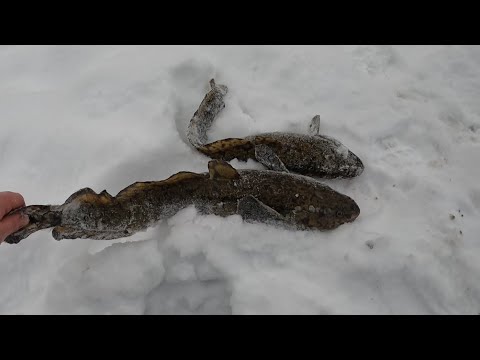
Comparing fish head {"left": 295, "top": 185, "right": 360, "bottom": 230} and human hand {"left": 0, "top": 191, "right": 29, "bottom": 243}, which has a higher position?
human hand {"left": 0, "top": 191, "right": 29, "bottom": 243}

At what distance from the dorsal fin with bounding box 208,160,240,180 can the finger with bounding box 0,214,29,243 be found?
6.01 feet

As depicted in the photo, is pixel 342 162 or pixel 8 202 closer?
pixel 8 202

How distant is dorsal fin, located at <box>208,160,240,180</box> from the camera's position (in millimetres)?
4234

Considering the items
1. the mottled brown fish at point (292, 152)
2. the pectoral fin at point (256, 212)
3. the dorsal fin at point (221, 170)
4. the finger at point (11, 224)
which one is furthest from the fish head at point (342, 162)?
the finger at point (11, 224)

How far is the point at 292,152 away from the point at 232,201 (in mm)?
1019

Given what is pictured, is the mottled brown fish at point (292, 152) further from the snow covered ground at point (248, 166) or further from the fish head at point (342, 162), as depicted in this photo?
the snow covered ground at point (248, 166)

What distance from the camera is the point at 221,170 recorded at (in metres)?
4.28

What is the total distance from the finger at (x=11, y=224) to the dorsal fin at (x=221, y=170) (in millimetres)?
1833

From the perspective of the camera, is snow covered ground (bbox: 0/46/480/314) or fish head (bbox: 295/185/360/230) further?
fish head (bbox: 295/185/360/230)

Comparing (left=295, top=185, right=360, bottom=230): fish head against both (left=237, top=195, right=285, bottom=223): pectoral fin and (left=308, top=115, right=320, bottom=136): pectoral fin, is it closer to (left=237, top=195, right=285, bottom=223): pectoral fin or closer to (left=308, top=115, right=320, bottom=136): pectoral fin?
(left=237, top=195, right=285, bottom=223): pectoral fin

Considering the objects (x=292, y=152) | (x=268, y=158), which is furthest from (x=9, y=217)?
(x=292, y=152)

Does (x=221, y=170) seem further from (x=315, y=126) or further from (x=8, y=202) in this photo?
(x=8, y=202)

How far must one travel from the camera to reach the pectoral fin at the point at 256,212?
13.8 feet

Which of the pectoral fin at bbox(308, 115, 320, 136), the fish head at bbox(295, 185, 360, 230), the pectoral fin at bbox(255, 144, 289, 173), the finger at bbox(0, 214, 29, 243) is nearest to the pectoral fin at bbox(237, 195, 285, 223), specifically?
the fish head at bbox(295, 185, 360, 230)
